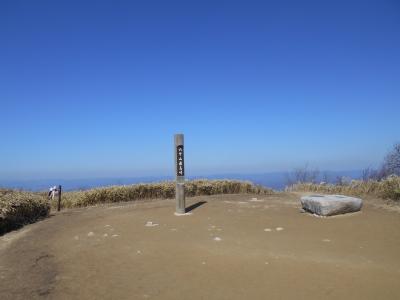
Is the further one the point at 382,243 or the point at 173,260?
the point at 382,243

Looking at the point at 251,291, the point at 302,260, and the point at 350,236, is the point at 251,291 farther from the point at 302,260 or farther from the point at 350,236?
the point at 350,236

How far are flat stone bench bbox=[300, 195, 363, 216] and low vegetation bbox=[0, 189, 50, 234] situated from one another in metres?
7.02

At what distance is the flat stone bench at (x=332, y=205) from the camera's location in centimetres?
900

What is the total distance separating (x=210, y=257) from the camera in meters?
6.54

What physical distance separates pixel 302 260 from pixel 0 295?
13.5ft

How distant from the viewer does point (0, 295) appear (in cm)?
534

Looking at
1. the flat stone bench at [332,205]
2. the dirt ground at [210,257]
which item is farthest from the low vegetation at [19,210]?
the flat stone bench at [332,205]

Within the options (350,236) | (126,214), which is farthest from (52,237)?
(350,236)

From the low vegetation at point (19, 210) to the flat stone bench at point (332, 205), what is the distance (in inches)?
276

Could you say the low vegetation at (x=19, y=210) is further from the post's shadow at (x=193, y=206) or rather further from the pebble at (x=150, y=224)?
the post's shadow at (x=193, y=206)

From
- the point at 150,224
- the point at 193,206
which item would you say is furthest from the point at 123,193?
the point at 150,224

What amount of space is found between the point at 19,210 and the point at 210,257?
6155mm

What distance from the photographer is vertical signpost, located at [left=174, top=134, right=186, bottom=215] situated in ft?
33.9

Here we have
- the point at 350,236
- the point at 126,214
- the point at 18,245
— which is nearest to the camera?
the point at 350,236
